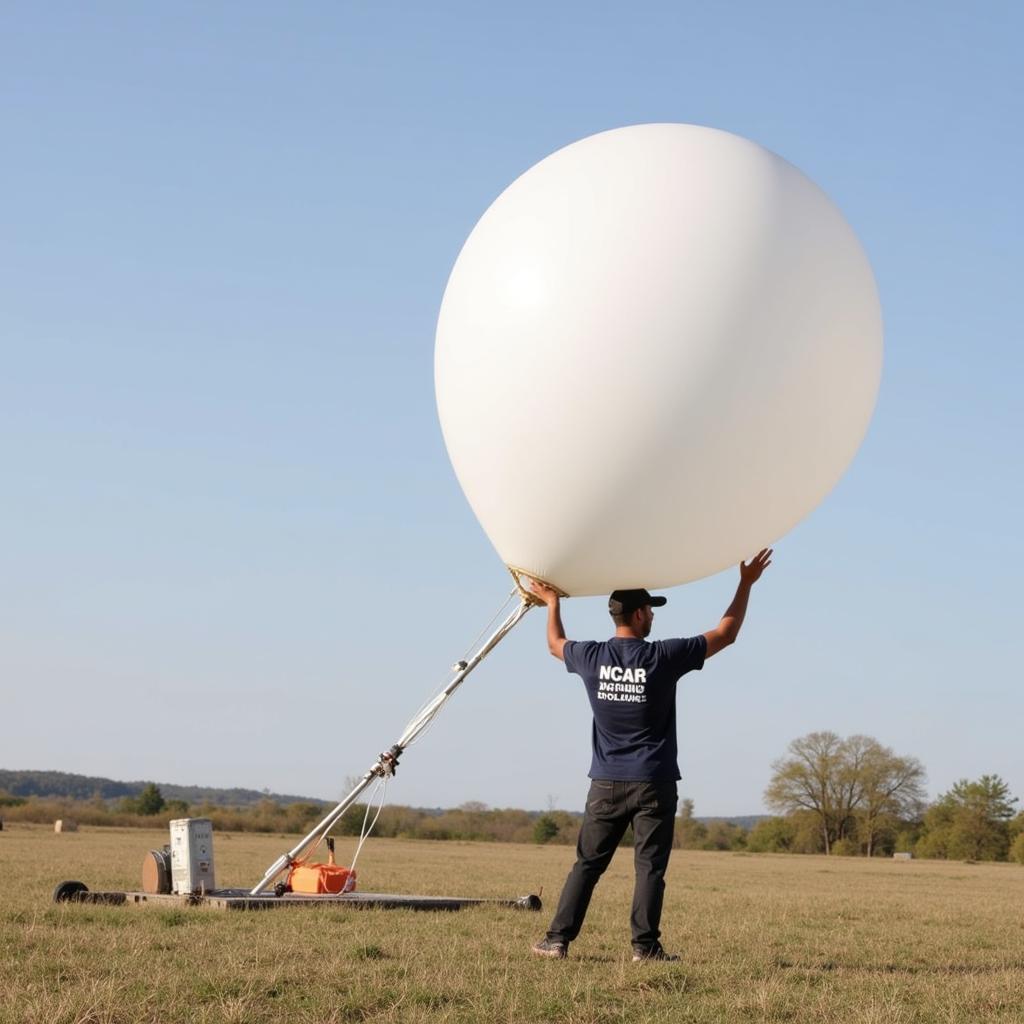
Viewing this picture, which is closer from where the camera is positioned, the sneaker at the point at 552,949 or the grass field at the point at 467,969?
the grass field at the point at 467,969

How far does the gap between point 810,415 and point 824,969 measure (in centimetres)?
267

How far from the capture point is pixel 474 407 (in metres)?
6.21

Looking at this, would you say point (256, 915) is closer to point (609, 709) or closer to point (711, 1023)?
point (609, 709)

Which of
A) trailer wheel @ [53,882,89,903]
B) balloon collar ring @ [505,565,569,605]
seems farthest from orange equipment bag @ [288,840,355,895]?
balloon collar ring @ [505,565,569,605]

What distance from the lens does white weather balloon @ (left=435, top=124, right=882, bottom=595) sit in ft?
18.5

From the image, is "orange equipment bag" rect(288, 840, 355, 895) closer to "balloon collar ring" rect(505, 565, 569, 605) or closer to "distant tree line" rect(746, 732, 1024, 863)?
"balloon collar ring" rect(505, 565, 569, 605)

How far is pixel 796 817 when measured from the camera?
2854 inches

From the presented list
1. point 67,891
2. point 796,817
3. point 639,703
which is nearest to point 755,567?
point 639,703

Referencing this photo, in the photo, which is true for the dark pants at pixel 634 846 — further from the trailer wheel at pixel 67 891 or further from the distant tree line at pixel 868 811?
the distant tree line at pixel 868 811

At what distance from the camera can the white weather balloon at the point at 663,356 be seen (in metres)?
5.64

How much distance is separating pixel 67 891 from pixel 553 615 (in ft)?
14.1

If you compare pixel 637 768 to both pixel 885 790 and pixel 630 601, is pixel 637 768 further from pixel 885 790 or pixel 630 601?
pixel 885 790

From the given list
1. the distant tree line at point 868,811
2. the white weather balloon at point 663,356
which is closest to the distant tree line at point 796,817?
the distant tree line at point 868,811

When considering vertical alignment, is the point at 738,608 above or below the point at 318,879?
above
